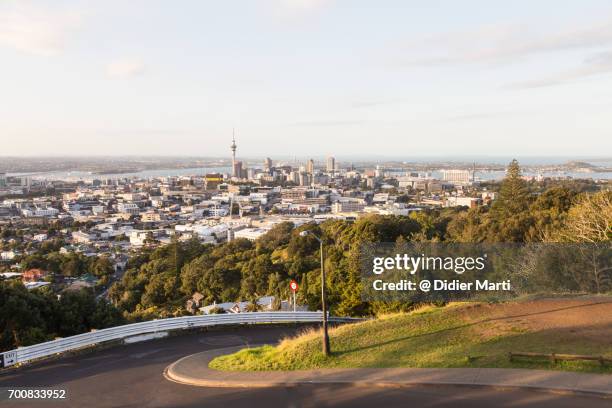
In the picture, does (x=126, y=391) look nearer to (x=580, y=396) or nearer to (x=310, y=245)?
(x=580, y=396)

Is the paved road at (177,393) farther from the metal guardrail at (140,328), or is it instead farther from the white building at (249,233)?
the white building at (249,233)

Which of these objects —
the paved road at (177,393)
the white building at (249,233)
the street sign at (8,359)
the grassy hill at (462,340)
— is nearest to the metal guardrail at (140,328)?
the street sign at (8,359)

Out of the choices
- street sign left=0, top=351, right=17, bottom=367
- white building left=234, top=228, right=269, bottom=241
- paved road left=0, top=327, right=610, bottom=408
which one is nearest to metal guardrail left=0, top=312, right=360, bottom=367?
street sign left=0, top=351, right=17, bottom=367

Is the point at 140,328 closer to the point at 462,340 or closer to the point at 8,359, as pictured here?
the point at 8,359

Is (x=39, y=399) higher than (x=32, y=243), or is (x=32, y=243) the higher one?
(x=39, y=399)

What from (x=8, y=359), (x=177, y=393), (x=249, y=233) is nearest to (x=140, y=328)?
(x=8, y=359)

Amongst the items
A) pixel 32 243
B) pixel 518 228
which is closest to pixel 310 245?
pixel 518 228
